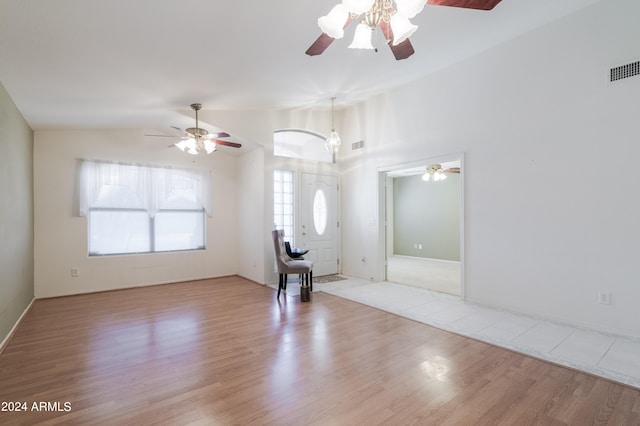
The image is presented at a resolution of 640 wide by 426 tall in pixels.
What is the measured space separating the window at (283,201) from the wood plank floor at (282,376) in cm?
235

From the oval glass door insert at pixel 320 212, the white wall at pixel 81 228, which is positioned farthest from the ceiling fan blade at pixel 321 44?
the white wall at pixel 81 228

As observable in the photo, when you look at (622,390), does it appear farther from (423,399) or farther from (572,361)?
(423,399)

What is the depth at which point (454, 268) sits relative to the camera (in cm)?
750

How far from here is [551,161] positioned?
3730 millimetres

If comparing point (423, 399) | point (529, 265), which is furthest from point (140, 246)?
point (529, 265)

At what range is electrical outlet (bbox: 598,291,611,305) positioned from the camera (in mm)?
3316

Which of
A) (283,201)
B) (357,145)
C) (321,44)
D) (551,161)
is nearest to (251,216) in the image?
(283,201)

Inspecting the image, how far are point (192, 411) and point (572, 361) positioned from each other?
3.19 metres

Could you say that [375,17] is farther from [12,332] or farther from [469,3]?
[12,332]

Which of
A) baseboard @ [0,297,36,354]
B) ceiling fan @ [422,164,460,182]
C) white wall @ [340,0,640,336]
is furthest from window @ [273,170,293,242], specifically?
baseboard @ [0,297,36,354]

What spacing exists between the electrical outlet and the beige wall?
646 cm

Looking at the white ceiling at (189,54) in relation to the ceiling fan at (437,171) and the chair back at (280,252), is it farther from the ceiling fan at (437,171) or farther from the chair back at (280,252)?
the ceiling fan at (437,171)

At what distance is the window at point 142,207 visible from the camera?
5328 mm

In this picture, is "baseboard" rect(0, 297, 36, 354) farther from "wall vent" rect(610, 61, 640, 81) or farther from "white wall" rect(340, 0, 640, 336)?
Result: "wall vent" rect(610, 61, 640, 81)
